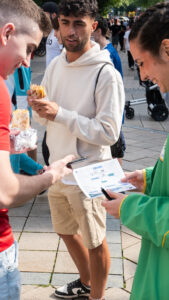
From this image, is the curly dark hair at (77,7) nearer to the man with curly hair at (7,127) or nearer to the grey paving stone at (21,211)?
the man with curly hair at (7,127)

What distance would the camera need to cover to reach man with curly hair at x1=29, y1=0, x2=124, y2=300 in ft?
7.82

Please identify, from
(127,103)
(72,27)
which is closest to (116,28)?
(127,103)

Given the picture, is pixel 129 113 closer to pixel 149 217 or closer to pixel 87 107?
pixel 87 107

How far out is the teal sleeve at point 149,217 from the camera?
1458 millimetres

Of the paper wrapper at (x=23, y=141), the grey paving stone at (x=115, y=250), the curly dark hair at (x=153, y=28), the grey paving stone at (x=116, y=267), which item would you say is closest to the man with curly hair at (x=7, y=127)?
the paper wrapper at (x=23, y=141)

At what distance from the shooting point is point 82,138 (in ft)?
7.91

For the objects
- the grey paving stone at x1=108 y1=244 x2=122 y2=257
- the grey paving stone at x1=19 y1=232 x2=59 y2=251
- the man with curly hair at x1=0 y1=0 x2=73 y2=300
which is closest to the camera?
the man with curly hair at x1=0 y1=0 x2=73 y2=300

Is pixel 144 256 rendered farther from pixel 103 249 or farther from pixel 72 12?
pixel 72 12

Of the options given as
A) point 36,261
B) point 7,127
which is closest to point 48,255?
point 36,261

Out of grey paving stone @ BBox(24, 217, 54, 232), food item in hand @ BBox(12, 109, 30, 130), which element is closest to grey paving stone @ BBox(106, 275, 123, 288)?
grey paving stone @ BBox(24, 217, 54, 232)

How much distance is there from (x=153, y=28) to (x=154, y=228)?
0.80 meters

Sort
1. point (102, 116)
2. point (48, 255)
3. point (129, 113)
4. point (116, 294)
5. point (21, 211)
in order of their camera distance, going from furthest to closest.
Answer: point (129, 113) < point (21, 211) < point (48, 255) < point (116, 294) < point (102, 116)

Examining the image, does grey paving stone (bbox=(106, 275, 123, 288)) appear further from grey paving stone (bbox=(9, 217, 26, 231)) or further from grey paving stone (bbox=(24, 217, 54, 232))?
grey paving stone (bbox=(9, 217, 26, 231))

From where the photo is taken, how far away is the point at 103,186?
191 centimetres
